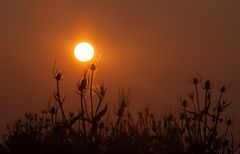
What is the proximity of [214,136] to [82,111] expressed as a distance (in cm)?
341

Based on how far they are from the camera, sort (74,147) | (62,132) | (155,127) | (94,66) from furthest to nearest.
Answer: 1. (155,127)
2. (94,66)
3. (62,132)
4. (74,147)

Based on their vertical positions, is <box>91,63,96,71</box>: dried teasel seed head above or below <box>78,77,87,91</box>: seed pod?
above

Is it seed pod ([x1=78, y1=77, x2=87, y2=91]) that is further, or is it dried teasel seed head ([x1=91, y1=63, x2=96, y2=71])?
dried teasel seed head ([x1=91, y1=63, x2=96, y2=71])

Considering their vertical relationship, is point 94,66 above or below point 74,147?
above

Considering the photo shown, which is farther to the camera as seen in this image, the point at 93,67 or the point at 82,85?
the point at 93,67

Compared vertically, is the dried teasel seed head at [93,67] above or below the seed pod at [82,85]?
above

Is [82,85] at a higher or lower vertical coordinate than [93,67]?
lower

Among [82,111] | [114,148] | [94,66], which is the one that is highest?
[94,66]

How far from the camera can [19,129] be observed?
14078 millimetres

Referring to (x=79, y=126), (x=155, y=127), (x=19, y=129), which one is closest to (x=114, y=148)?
(x=79, y=126)

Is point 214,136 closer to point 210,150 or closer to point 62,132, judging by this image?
point 210,150

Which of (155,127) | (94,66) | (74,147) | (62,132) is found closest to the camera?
(74,147)

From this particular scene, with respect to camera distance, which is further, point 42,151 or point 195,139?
point 195,139

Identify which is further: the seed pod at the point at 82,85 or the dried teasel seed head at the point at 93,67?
the dried teasel seed head at the point at 93,67
